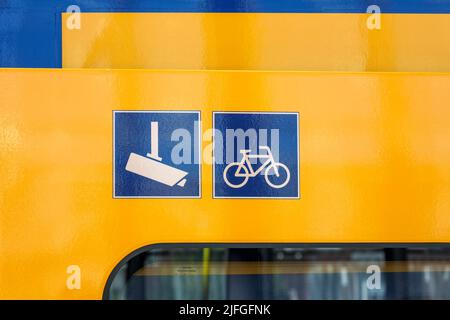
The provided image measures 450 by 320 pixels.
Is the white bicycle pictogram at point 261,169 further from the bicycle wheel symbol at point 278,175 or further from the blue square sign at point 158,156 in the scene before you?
the blue square sign at point 158,156

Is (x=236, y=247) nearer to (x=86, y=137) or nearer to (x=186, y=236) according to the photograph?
(x=186, y=236)

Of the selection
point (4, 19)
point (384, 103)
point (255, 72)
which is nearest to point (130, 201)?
point (255, 72)

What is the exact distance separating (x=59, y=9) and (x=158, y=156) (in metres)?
0.57

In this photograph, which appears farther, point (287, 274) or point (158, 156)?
point (287, 274)

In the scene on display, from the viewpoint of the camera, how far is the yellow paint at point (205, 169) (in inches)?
68.0

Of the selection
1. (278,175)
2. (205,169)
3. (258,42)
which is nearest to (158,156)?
(205,169)

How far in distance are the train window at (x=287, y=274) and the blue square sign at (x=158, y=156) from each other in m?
0.19

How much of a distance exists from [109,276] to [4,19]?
867 millimetres

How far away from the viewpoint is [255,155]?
177cm

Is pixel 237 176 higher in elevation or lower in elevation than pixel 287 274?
higher

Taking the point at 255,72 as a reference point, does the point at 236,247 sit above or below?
below

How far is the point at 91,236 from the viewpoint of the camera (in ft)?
5.67

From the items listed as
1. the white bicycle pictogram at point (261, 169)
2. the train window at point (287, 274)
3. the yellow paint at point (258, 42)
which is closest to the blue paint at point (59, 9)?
the yellow paint at point (258, 42)

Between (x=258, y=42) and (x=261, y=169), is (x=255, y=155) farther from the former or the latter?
(x=258, y=42)
